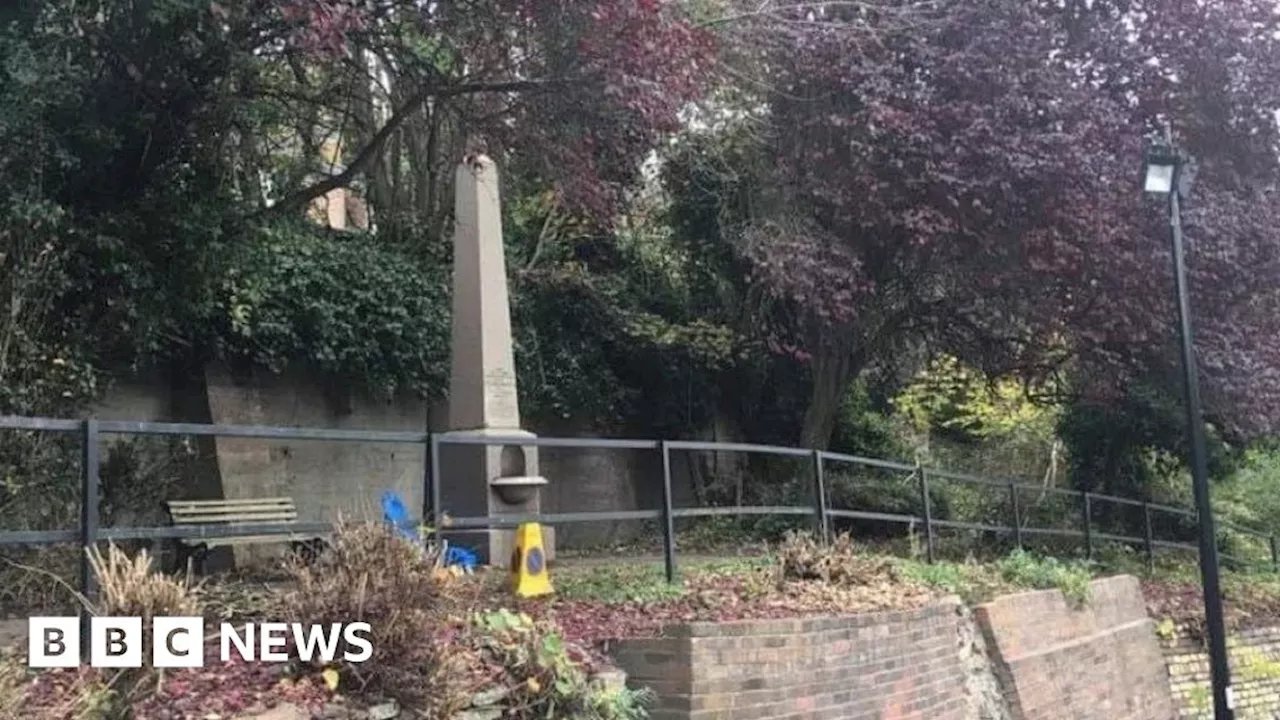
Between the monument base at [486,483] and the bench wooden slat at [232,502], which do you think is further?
the bench wooden slat at [232,502]

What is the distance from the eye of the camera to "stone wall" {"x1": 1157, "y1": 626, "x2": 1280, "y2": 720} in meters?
11.7

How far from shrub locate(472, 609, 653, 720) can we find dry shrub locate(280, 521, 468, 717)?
15.3 inches

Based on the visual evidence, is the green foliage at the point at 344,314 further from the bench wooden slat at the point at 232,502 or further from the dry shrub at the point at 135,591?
the dry shrub at the point at 135,591

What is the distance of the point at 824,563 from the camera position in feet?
25.0

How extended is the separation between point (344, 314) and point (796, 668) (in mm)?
7652

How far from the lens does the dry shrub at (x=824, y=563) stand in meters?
7.61

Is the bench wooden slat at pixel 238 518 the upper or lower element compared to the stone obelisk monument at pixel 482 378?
lower

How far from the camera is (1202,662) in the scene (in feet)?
39.8

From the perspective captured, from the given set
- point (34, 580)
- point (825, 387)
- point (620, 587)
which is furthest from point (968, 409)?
point (34, 580)

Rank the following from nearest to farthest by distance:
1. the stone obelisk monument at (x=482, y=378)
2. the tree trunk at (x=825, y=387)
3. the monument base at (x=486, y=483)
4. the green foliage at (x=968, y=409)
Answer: the monument base at (x=486, y=483) < the stone obelisk monument at (x=482, y=378) < the tree trunk at (x=825, y=387) < the green foliage at (x=968, y=409)

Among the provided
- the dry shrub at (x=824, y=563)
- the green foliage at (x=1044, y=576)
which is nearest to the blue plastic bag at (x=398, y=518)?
the dry shrub at (x=824, y=563)

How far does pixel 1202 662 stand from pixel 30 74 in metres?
11.9

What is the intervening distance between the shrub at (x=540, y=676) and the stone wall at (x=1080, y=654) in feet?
13.4

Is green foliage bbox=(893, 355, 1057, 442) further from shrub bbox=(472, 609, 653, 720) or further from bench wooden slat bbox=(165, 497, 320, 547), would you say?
shrub bbox=(472, 609, 653, 720)
